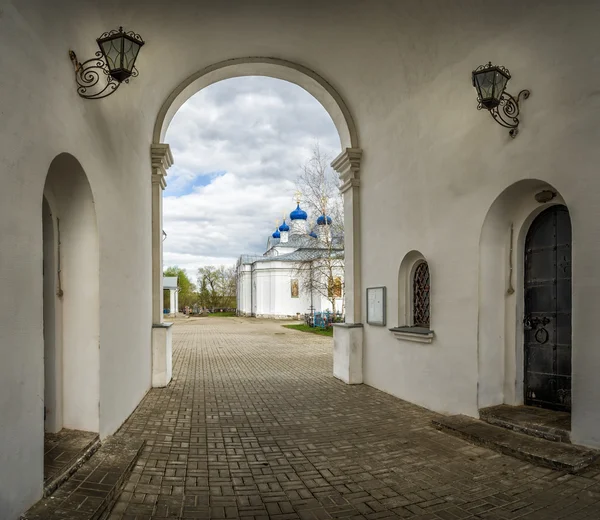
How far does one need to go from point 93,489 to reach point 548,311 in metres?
5.51

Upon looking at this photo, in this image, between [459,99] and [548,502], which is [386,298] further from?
[548,502]

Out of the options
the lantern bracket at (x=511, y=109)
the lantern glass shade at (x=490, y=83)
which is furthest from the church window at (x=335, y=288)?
the lantern glass shade at (x=490, y=83)

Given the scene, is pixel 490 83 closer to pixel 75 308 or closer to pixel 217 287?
pixel 75 308

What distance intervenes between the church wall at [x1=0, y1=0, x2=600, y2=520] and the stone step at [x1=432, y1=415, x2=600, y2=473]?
0.92 feet

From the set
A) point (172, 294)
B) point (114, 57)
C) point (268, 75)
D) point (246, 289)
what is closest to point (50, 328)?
point (114, 57)

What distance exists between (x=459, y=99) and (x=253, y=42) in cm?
442

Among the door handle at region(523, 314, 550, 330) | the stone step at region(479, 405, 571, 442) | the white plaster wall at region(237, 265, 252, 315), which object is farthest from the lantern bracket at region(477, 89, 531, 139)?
the white plaster wall at region(237, 265, 252, 315)

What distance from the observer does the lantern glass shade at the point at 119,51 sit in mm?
4555

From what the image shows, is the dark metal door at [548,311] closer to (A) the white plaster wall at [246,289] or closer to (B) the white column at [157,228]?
(B) the white column at [157,228]

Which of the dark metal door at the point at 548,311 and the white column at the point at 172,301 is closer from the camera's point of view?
the dark metal door at the point at 548,311

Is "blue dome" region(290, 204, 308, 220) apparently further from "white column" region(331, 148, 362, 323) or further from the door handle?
the door handle

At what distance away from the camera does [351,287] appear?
9.94m

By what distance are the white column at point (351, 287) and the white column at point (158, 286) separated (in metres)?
3.68

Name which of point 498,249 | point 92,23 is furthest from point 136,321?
point 498,249
